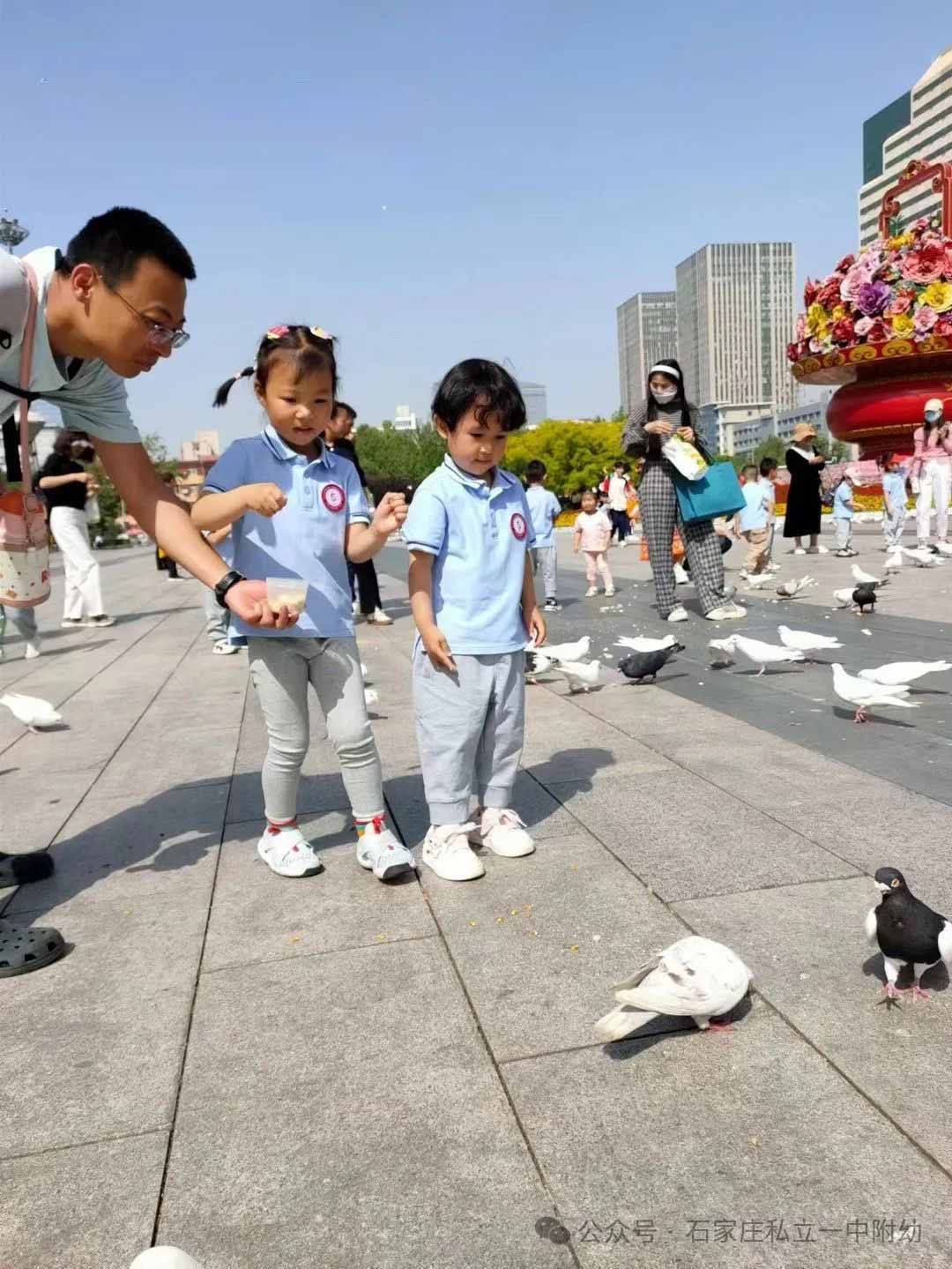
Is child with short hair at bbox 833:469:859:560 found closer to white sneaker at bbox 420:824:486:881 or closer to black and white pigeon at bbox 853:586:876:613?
black and white pigeon at bbox 853:586:876:613

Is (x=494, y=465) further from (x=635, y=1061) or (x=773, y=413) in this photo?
(x=773, y=413)

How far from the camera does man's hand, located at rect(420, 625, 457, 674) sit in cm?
316

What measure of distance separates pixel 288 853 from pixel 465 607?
40.2 inches

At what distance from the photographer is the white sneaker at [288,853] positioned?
10.5 ft

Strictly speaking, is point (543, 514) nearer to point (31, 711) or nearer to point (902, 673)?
point (902, 673)

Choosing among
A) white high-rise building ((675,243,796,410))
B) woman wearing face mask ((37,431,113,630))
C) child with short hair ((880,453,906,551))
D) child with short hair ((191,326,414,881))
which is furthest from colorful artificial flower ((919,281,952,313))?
white high-rise building ((675,243,796,410))

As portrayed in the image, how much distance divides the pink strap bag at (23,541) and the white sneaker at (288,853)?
110 centimetres

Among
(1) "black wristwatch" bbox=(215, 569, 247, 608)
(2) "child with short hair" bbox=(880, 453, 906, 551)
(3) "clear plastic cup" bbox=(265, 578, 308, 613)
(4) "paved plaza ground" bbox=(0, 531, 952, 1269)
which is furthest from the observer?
(2) "child with short hair" bbox=(880, 453, 906, 551)

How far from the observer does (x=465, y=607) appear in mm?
3240

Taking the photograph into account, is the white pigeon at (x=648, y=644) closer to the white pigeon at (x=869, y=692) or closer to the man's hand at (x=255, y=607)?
the white pigeon at (x=869, y=692)

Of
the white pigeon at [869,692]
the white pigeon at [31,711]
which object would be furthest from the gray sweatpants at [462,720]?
the white pigeon at [31,711]

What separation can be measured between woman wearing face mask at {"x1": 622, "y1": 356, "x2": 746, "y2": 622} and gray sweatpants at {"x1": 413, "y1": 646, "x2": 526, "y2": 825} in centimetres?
543

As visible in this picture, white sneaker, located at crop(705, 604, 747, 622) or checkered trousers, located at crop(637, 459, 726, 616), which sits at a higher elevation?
checkered trousers, located at crop(637, 459, 726, 616)

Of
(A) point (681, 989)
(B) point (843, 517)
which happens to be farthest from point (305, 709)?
(B) point (843, 517)
